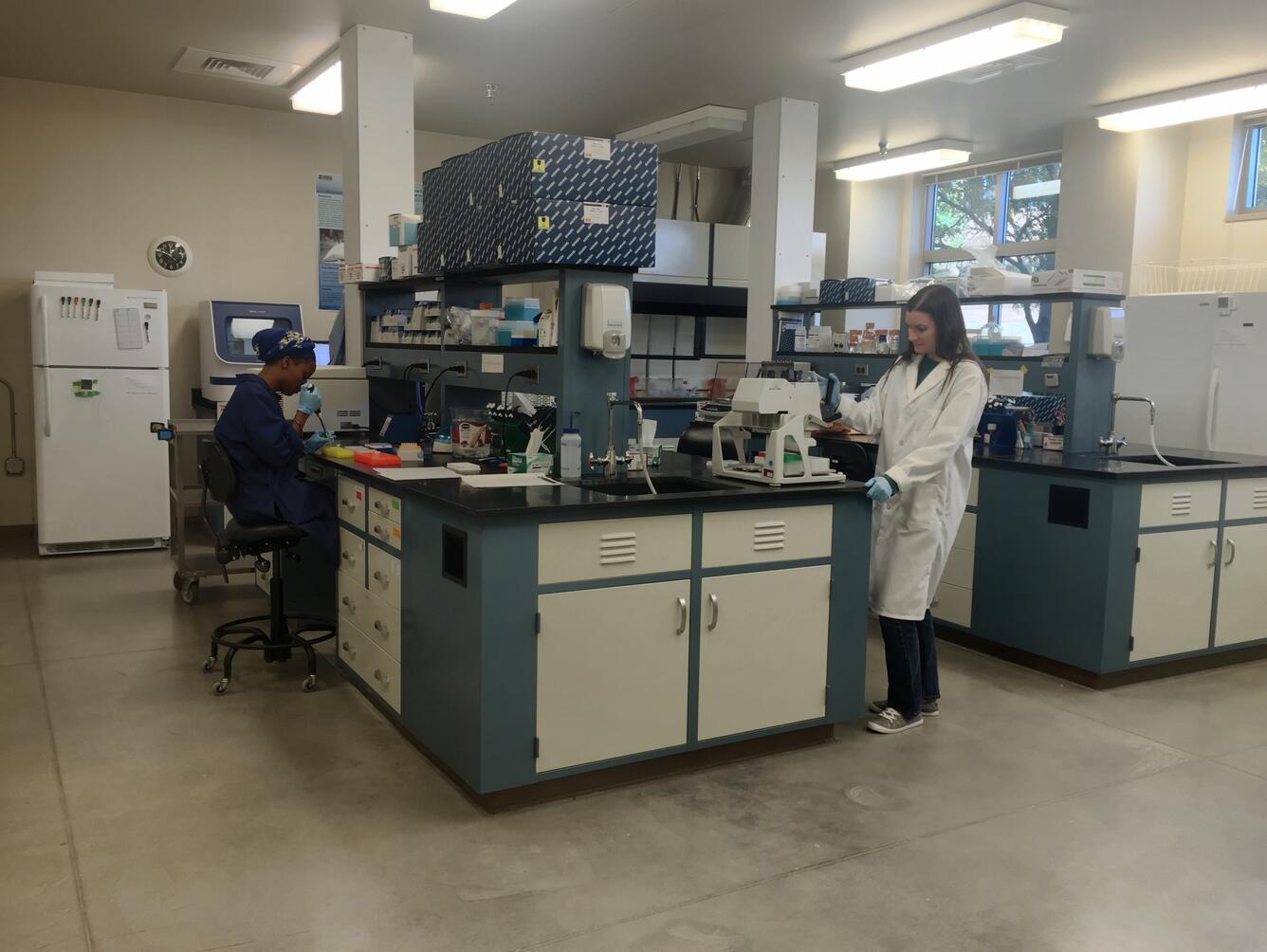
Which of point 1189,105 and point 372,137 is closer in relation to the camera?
point 372,137

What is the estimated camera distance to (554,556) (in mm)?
3006

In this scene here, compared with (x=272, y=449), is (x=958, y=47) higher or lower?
higher

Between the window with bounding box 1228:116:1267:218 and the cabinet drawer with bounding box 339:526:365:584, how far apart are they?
253 inches

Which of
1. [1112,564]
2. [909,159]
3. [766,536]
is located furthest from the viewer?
[909,159]

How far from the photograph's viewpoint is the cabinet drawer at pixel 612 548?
300cm

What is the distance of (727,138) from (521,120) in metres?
1.67

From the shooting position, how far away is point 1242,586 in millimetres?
4660

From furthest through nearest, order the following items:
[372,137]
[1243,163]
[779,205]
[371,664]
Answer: [1243,163] → [779,205] → [372,137] → [371,664]

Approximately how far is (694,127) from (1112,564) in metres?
4.39

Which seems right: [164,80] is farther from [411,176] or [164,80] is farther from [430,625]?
[430,625]

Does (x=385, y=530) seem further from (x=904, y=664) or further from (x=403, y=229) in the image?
(x=403, y=229)

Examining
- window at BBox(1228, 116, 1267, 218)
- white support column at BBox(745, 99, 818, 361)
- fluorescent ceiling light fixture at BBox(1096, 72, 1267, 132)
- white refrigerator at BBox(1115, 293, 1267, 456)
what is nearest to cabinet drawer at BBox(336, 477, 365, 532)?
white support column at BBox(745, 99, 818, 361)

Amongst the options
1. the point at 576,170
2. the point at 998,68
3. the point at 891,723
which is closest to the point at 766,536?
the point at 891,723

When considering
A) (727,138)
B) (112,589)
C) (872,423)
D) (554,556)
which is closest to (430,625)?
(554,556)
